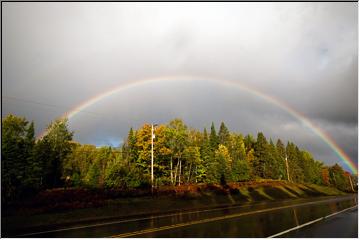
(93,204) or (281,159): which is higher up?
(93,204)

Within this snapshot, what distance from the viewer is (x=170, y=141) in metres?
50.1

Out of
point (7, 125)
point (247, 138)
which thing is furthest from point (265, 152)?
point (7, 125)

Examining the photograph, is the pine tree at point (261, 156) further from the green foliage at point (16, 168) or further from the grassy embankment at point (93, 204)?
the green foliage at point (16, 168)

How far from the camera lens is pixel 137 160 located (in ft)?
165

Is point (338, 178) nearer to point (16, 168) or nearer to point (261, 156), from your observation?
point (261, 156)

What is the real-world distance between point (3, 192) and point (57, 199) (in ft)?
13.1

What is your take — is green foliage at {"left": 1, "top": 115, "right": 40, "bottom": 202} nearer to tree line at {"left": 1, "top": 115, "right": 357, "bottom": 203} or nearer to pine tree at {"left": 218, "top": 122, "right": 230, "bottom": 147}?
tree line at {"left": 1, "top": 115, "right": 357, "bottom": 203}

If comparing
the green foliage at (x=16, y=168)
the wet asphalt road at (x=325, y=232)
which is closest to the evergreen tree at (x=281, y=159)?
the green foliage at (x=16, y=168)

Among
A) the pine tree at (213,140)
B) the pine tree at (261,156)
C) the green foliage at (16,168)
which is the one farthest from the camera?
the pine tree at (261,156)

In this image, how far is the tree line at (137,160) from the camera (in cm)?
2639

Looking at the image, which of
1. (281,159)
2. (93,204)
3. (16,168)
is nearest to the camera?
(93,204)

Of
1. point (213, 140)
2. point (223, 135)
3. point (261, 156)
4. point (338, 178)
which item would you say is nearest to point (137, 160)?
point (213, 140)

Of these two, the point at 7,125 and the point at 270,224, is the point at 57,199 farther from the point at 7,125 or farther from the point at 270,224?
the point at 7,125

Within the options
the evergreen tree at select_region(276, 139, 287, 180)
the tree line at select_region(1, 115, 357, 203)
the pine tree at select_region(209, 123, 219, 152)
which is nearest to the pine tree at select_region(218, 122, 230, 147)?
the tree line at select_region(1, 115, 357, 203)
